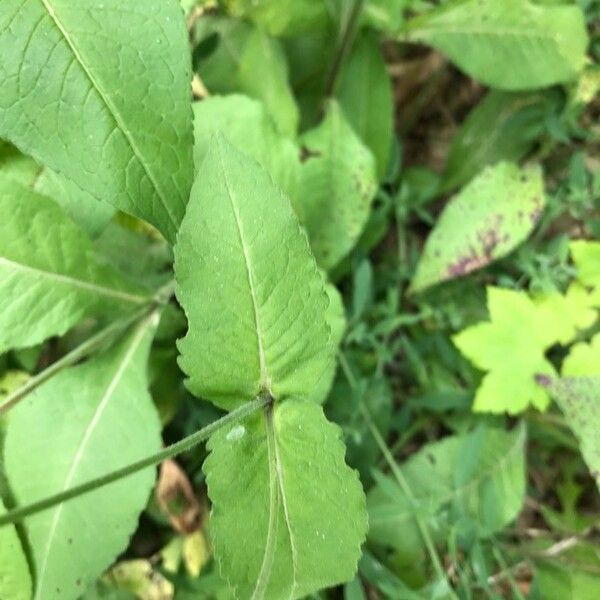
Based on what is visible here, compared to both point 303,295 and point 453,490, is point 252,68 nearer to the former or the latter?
point 303,295

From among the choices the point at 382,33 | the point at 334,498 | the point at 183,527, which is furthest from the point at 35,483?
the point at 382,33

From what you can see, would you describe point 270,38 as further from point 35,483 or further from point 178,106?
point 35,483

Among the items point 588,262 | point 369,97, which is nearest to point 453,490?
point 588,262

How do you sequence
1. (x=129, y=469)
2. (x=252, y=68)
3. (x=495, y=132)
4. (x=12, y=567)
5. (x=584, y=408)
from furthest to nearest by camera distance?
(x=495, y=132)
(x=252, y=68)
(x=584, y=408)
(x=12, y=567)
(x=129, y=469)

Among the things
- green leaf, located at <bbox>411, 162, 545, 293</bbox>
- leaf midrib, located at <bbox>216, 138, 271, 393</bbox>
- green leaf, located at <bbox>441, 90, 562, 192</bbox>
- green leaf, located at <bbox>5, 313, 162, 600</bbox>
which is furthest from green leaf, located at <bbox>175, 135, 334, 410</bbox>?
green leaf, located at <bbox>441, 90, 562, 192</bbox>

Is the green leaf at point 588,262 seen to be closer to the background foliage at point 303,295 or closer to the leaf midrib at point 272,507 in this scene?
the background foliage at point 303,295

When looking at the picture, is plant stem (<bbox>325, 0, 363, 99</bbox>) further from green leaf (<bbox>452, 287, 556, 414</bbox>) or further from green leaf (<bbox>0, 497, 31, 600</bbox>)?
green leaf (<bbox>0, 497, 31, 600</bbox>)

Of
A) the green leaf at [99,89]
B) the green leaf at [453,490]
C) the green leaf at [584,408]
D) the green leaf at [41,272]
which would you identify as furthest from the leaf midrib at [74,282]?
the green leaf at [584,408]

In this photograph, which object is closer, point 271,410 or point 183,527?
point 271,410
